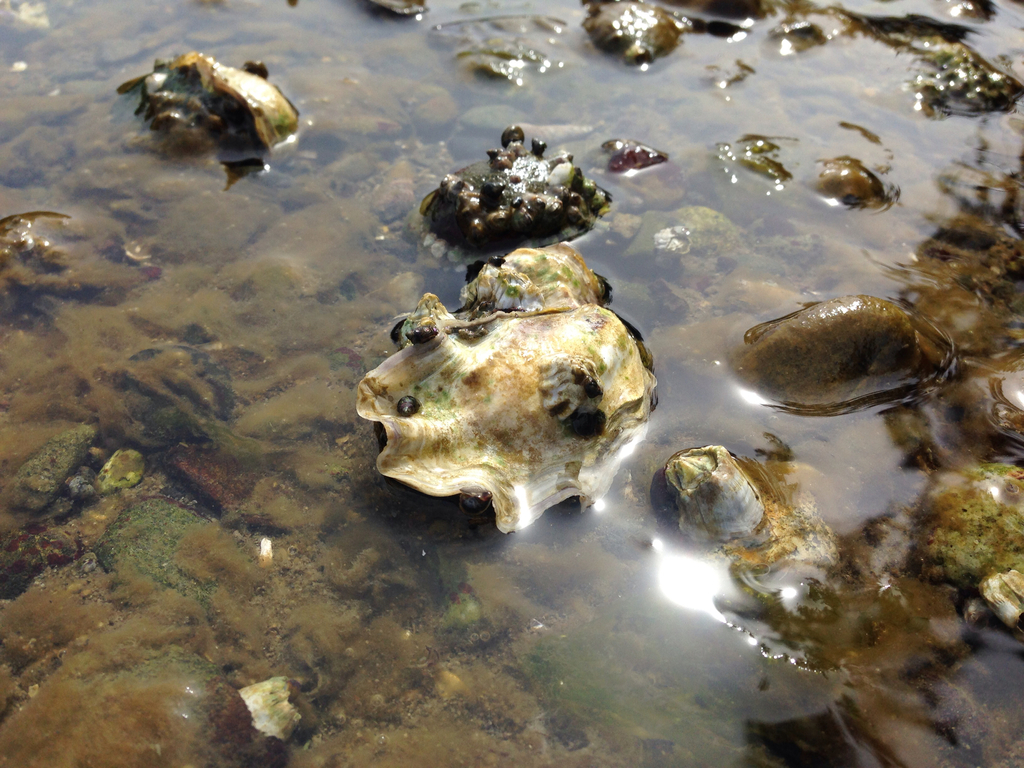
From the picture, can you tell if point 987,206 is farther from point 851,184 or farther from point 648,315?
point 648,315

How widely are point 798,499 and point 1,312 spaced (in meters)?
5.03

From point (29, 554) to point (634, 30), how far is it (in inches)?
259

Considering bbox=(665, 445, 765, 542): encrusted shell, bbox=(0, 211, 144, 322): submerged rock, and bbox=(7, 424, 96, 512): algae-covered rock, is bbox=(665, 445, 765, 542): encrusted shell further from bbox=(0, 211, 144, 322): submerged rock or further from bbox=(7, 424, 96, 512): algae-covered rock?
bbox=(0, 211, 144, 322): submerged rock

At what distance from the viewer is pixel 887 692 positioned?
9.11 ft

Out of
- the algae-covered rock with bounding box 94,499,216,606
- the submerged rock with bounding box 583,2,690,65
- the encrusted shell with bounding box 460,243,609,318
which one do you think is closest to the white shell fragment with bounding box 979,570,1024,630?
the encrusted shell with bounding box 460,243,609,318

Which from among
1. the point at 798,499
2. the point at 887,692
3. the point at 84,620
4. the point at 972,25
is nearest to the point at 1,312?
the point at 84,620

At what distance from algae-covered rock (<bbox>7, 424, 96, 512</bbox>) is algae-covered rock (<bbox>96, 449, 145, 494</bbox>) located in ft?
0.57

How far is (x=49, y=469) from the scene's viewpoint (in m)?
3.46

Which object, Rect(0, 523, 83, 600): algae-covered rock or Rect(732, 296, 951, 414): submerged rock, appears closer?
Rect(0, 523, 83, 600): algae-covered rock

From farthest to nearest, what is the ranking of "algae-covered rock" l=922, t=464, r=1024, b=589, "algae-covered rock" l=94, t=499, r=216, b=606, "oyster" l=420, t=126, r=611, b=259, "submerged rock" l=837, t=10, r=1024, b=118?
"submerged rock" l=837, t=10, r=1024, b=118 → "oyster" l=420, t=126, r=611, b=259 → "algae-covered rock" l=94, t=499, r=216, b=606 → "algae-covered rock" l=922, t=464, r=1024, b=589

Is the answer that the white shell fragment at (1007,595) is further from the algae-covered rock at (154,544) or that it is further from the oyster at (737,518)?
the algae-covered rock at (154,544)

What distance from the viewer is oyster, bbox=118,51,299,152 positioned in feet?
17.4

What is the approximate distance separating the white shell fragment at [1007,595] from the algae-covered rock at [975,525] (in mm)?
69

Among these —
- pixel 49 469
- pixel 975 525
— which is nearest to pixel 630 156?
pixel 975 525
